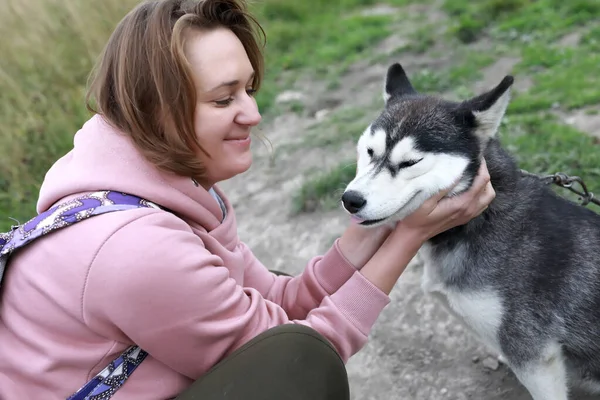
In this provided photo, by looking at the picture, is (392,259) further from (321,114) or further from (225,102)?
(321,114)

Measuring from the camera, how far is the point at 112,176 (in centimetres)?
154

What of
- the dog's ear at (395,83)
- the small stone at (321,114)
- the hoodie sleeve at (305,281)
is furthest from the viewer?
the small stone at (321,114)

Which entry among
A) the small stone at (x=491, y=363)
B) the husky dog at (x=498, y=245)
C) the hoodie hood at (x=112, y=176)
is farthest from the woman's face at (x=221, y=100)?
the small stone at (x=491, y=363)

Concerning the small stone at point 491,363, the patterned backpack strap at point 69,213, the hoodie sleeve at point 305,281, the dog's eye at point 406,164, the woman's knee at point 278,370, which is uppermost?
the patterned backpack strap at point 69,213

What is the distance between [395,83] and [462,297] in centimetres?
97

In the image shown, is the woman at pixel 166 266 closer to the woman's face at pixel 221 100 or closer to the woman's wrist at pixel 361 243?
the woman's face at pixel 221 100

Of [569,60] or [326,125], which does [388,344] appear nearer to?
[326,125]

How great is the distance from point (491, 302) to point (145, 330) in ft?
4.08

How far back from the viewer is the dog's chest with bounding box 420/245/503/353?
203 centimetres

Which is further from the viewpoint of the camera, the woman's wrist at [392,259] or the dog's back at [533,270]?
the dog's back at [533,270]

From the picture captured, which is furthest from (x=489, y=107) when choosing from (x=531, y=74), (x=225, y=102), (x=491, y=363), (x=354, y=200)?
(x=531, y=74)

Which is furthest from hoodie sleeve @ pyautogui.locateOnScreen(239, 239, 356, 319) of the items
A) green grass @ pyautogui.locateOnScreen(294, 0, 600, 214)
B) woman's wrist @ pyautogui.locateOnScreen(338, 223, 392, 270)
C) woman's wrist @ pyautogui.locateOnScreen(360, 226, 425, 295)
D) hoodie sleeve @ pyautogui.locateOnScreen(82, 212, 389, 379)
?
green grass @ pyautogui.locateOnScreen(294, 0, 600, 214)

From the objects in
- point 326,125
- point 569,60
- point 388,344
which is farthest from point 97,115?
point 569,60

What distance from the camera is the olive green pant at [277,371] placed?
148 cm
